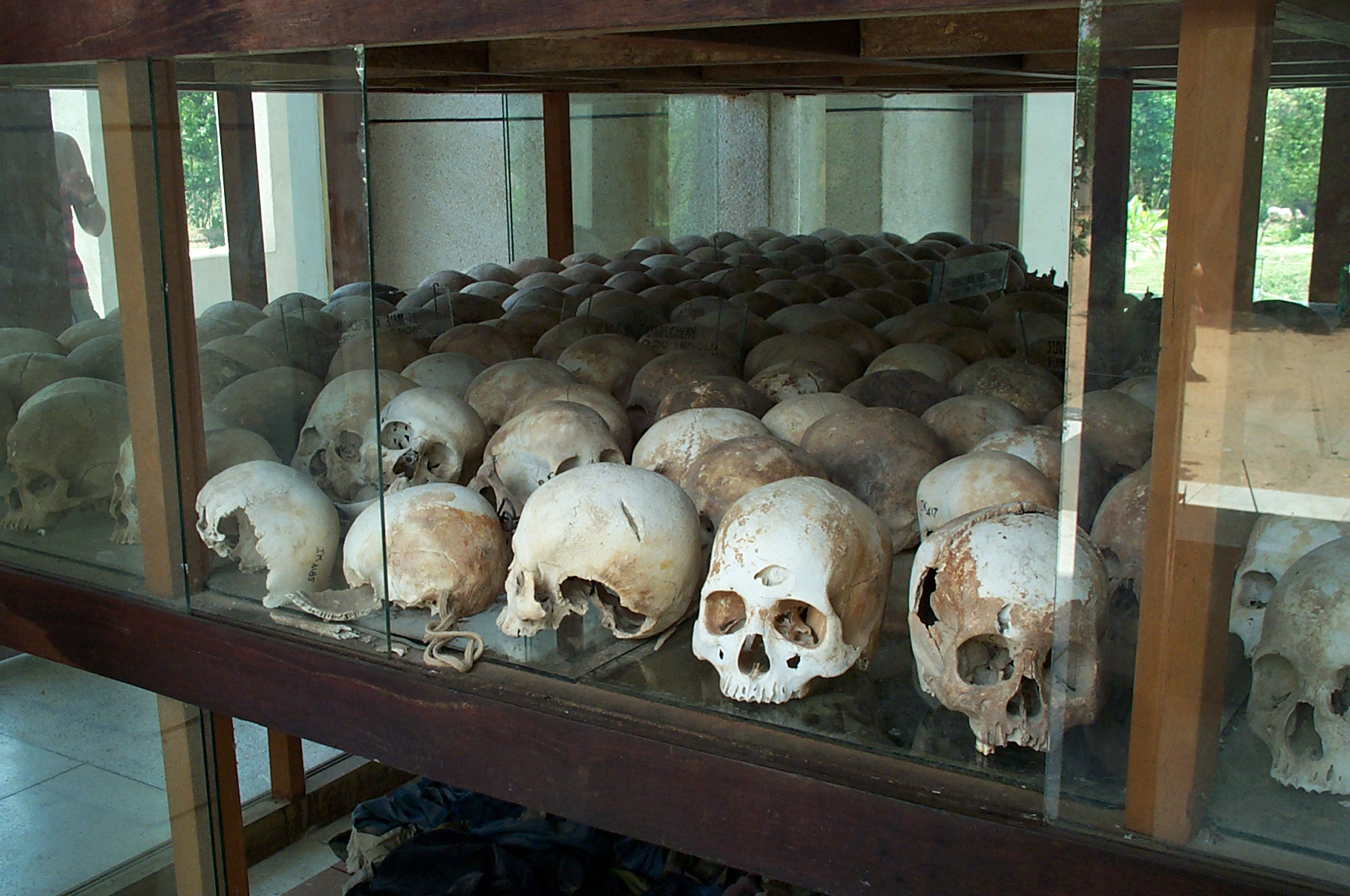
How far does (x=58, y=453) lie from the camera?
6.49 feet

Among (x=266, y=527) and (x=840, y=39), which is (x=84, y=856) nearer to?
(x=266, y=527)

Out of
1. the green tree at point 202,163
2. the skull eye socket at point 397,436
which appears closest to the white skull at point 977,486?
the skull eye socket at point 397,436

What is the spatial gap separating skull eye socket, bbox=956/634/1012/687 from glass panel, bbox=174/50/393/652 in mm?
688

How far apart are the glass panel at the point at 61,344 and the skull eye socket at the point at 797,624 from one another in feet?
3.04

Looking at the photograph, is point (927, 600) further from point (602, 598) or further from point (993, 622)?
point (602, 598)

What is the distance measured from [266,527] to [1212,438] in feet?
3.88

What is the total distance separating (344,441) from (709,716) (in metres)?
0.68

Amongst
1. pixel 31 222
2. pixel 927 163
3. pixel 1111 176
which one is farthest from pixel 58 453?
pixel 927 163

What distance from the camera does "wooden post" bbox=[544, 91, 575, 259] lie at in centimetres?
519

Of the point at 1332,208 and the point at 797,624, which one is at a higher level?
the point at 1332,208

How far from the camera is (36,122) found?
75.4 inches

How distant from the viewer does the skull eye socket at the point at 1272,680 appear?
3.84ft

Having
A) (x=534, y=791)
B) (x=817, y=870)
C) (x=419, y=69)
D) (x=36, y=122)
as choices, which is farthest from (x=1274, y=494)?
(x=419, y=69)

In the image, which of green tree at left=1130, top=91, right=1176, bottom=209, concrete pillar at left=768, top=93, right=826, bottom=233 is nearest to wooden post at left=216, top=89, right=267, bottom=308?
green tree at left=1130, top=91, right=1176, bottom=209
